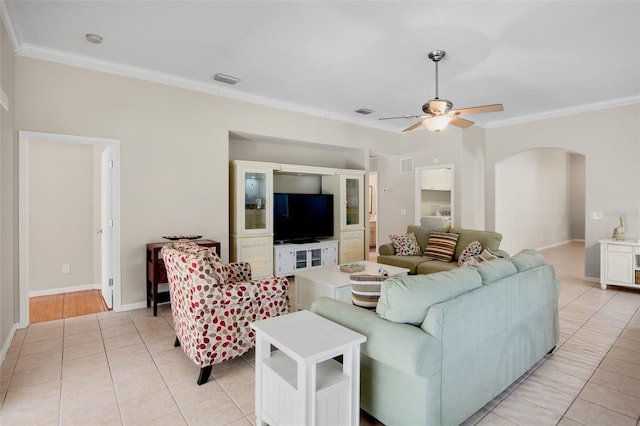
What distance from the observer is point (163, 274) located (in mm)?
3924

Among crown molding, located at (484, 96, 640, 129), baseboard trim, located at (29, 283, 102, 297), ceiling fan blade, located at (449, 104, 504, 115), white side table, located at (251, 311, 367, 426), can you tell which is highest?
crown molding, located at (484, 96, 640, 129)

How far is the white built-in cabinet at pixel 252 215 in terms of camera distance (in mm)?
4996

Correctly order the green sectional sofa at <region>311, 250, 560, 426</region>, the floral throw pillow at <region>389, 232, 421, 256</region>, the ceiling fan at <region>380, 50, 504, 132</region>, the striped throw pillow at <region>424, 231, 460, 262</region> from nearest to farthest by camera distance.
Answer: the green sectional sofa at <region>311, 250, 560, 426</region>, the ceiling fan at <region>380, 50, 504, 132</region>, the striped throw pillow at <region>424, 231, 460, 262</region>, the floral throw pillow at <region>389, 232, 421, 256</region>

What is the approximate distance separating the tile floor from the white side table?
40 cm

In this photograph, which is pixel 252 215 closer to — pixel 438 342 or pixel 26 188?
pixel 26 188

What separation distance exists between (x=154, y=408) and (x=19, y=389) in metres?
1.05

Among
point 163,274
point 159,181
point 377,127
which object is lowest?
point 163,274

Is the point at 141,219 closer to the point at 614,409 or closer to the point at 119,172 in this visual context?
the point at 119,172

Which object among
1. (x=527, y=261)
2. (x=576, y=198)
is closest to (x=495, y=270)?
(x=527, y=261)

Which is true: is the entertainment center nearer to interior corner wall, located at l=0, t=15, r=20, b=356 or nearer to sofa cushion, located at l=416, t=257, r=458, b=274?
sofa cushion, located at l=416, t=257, r=458, b=274

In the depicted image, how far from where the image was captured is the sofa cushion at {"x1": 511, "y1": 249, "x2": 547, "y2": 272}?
2.59 m

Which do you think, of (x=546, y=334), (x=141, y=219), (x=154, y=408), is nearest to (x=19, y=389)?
(x=154, y=408)

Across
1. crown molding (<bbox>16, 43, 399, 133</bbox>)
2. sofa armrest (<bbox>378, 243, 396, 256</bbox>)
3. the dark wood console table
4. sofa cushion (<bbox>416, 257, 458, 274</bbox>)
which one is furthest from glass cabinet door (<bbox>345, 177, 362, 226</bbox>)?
the dark wood console table

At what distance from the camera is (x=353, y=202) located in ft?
21.0
